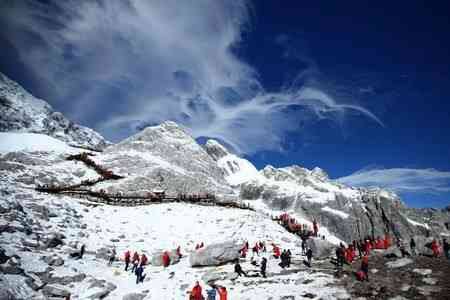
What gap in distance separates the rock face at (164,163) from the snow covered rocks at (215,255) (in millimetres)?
28990

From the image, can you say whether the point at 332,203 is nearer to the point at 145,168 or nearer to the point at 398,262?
the point at 145,168

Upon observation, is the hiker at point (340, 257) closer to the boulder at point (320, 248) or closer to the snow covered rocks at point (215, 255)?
the boulder at point (320, 248)

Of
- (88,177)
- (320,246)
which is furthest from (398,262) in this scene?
(88,177)

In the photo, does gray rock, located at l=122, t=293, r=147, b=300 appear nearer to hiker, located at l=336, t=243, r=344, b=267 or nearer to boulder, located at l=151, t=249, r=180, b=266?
boulder, located at l=151, t=249, r=180, b=266

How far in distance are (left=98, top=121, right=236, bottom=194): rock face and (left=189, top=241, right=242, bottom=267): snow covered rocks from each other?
28990mm

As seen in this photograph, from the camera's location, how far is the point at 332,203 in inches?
5123

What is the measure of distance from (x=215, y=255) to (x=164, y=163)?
46666 millimetres

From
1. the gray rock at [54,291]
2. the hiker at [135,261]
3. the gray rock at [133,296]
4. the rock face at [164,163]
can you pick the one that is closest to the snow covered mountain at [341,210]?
the rock face at [164,163]

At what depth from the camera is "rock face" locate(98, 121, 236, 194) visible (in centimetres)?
5553

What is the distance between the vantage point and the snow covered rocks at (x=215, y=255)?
22047 millimetres

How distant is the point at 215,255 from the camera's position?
22.1 m

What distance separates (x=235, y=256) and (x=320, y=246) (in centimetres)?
662

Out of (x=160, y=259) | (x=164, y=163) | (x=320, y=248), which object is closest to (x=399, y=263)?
(x=320, y=248)

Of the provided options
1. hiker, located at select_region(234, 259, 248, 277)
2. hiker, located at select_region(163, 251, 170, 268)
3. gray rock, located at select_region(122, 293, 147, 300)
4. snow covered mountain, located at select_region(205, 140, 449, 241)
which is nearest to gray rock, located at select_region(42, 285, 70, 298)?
gray rock, located at select_region(122, 293, 147, 300)
